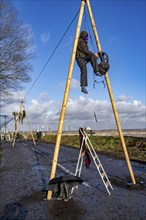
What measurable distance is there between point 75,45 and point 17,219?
17.0 ft

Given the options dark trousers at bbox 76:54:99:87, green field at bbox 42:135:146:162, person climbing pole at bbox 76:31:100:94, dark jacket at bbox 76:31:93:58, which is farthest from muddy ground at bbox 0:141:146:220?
green field at bbox 42:135:146:162

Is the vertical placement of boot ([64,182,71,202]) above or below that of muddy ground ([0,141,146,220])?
above

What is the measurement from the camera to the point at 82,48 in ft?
27.6

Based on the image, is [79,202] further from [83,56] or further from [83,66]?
[83,56]

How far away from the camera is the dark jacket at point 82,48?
27.6 ft

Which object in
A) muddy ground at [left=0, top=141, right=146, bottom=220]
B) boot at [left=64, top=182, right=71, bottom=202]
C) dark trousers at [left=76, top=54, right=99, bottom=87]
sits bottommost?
muddy ground at [left=0, top=141, right=146, bottom=220]

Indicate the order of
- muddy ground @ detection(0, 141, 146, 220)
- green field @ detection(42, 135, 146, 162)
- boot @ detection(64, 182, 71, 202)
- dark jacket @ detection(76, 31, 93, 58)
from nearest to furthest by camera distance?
muddy ground @ detection(0, 141, 146, 220) < boot @ detection(64, 182, 71, 202) < dark jacket @ detection(76, 31, 93, 58) < green field @ detection(42, 135, 146, 162)

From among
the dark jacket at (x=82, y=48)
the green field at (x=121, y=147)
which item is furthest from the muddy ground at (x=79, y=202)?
the green field at (x=121, y=147)

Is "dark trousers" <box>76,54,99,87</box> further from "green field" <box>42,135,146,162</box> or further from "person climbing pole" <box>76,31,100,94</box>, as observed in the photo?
"green field" <box>42,135,146,162</box>

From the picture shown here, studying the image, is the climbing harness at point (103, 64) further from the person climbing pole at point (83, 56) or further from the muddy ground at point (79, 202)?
the muddy ground at point (79, 202)

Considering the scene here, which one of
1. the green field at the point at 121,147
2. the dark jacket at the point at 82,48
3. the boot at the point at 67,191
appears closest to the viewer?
the boot at the point at 67,191

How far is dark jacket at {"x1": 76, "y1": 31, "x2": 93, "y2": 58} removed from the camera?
27.6 feet

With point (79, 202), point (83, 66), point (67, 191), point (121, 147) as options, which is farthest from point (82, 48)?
point (121, 147)

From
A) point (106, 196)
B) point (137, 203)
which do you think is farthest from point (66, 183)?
point (137, 203)
